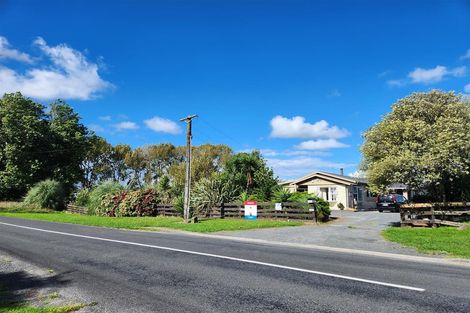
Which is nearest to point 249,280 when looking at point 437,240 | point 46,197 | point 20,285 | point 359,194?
point 20,285

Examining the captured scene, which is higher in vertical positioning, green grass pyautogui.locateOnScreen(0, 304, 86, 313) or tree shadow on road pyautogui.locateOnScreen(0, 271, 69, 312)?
tree shadow on road pyautogui.locateOnScreen(0, 271, 69, 312)

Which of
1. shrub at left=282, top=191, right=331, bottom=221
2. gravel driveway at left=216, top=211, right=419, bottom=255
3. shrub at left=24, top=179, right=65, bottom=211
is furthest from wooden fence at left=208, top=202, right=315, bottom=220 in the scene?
shrub at left=24, top=179, right=65, bottom=211

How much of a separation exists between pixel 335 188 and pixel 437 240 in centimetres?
2731

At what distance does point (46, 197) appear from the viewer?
139 ft

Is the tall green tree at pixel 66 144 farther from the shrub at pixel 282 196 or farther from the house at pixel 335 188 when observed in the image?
the shrub at pixel 282 196

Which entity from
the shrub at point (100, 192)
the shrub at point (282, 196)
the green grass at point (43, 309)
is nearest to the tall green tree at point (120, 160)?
the shrub at point (100, 192)

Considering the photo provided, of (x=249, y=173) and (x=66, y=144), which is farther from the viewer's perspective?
(x=66, y=144)

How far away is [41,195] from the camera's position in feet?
139

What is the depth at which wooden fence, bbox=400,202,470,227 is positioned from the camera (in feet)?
61.3

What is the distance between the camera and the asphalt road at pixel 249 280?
5.93m

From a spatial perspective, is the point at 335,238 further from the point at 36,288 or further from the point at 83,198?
the point at 83,198

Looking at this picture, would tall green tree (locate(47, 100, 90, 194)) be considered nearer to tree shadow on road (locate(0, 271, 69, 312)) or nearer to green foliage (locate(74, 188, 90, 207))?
green foliage (locate(74, 188, 90, 207))

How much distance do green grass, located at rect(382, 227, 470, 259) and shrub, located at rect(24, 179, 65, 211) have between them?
3698 centimetres

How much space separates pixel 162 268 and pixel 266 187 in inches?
763
